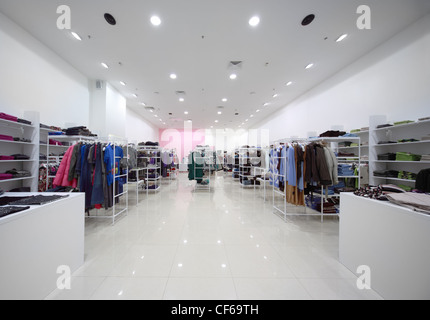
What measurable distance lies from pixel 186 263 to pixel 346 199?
2082 mm

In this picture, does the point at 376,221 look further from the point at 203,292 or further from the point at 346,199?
the point at 203,292

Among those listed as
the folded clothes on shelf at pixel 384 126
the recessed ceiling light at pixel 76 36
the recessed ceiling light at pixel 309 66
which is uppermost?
the recessed ceiling light at pixel 309 66

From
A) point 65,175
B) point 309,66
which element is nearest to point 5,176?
point 65,175

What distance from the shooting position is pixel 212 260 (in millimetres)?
1943

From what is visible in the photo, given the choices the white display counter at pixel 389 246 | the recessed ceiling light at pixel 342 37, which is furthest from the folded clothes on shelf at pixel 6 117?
the recessed ceiling light at pixel 342 37

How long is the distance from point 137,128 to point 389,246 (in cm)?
1155

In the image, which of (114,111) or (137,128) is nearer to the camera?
(114,111)

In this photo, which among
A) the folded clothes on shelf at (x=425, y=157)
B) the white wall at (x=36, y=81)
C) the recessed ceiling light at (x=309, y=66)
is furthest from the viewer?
the recessed ceiling light at (x=309, y=66)

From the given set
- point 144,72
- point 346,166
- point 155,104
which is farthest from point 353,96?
point 155,104

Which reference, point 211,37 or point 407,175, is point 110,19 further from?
point 407,175

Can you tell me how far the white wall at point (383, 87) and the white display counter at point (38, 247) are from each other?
6630 millimetres

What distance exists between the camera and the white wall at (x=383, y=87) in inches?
137

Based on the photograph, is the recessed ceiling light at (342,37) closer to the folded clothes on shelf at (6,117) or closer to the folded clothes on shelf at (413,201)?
the folded clothes on shelf at (413,201)

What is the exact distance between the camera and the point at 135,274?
1689 millimetres
